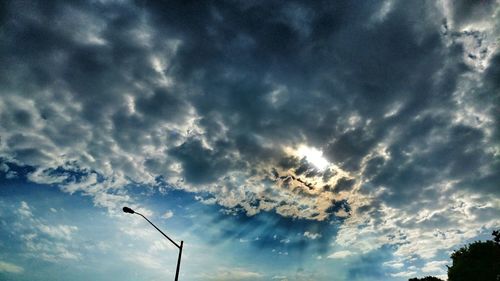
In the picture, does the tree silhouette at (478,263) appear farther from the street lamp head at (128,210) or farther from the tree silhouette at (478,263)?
the street lamp head at (128,210)

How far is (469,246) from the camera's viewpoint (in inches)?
1537

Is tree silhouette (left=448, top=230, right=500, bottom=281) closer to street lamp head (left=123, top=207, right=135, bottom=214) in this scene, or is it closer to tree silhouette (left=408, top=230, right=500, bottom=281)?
tree silhouette (left=408, top=230, right=500, bottom=281)

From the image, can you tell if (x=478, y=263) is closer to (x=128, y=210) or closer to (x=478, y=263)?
(x=478, y=263)

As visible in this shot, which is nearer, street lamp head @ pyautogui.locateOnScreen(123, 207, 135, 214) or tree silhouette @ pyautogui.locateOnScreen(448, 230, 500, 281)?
street lamp head @ pyautogui.locateOnScreen(123, 207, 135, 214)

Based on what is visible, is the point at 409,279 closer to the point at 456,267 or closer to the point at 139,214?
the point at 456,267

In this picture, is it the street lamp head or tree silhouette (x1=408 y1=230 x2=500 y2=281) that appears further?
tree silhouette (x1=408 y1=230 x2=500 y2=281)

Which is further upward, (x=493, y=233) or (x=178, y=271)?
(x=493, y=233)

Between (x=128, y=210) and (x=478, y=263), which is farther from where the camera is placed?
(x=478, y=263)

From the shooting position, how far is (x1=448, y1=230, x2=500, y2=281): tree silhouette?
35.5 meters

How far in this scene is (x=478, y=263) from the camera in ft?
122

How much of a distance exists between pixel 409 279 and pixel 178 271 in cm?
4425

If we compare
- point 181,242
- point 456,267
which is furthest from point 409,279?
point 181,242

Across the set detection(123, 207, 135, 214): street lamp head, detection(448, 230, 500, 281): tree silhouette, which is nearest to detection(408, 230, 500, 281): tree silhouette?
detection(448, 230, 500, 281): tree silhouette

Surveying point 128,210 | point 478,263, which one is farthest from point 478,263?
point 128,210
